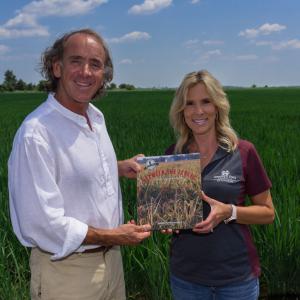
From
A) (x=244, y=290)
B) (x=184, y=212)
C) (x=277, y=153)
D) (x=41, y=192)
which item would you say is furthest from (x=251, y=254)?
(x=277, y=153)

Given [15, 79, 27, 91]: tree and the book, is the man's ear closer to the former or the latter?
the book

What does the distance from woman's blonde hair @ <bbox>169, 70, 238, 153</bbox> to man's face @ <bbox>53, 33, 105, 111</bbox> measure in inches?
14.4

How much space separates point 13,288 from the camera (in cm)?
243

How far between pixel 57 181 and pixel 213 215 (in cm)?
59

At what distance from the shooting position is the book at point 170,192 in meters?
1.71

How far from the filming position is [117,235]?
66.4 inches

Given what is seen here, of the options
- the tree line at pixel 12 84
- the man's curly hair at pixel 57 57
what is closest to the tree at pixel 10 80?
the tree line at pixel 12 84

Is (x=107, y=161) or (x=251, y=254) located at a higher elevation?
(x=107, y=161)

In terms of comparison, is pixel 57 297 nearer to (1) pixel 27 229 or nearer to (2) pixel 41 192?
(1) pixel 27 229

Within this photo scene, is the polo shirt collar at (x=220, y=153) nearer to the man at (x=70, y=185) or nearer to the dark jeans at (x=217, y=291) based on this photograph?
the man at (x=70, y=185)

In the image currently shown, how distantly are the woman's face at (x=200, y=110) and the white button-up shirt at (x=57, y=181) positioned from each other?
40cm

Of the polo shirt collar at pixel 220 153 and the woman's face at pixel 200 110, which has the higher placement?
the woman's face at pixel 200 110

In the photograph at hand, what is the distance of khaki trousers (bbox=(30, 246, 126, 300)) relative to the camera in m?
1.76

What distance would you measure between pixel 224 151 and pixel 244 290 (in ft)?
1.84
